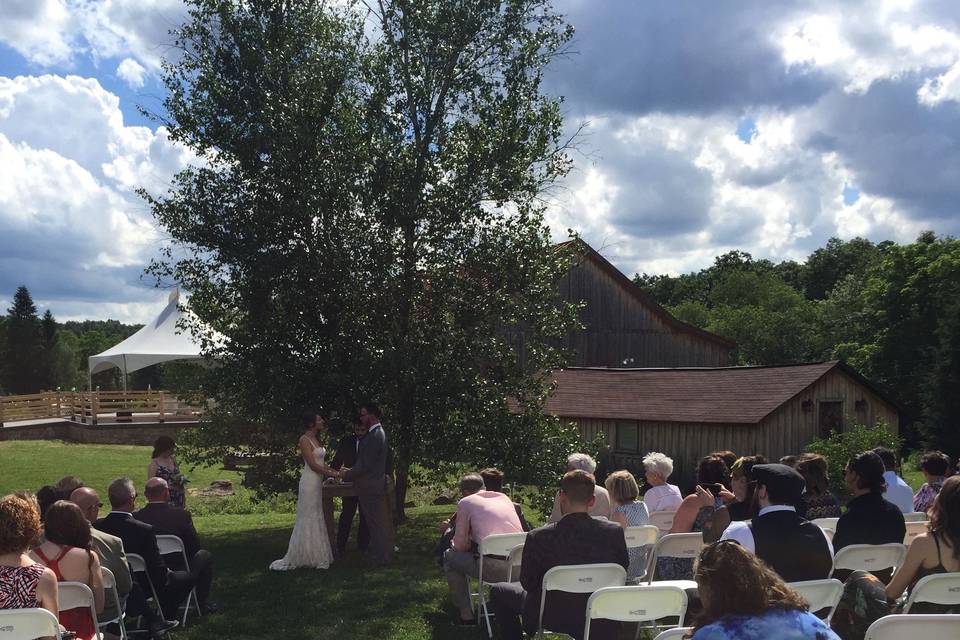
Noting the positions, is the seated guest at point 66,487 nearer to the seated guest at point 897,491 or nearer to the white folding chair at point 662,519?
the white folding chair at point 662,519

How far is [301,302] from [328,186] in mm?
1894

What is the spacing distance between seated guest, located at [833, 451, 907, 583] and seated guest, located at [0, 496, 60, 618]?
533cm

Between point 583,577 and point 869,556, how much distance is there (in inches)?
83.5

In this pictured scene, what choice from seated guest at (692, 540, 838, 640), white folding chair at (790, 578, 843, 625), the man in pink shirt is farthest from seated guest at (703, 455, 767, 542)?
seated guest at (692, 540, 838, 640)

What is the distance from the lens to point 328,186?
13.5 metres

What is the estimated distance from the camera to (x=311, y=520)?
10984 millimetres

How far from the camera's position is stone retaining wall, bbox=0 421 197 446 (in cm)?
4078

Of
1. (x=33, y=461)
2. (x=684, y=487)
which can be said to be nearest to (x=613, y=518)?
(x=684, y=487)

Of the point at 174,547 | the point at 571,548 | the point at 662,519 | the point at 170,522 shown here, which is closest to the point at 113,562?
the point at 174,547

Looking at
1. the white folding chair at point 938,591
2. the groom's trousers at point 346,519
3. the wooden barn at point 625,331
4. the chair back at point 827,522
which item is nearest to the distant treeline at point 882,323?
the wooden barn at point 625,331

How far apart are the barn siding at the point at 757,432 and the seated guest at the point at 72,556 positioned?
2332 centimetres

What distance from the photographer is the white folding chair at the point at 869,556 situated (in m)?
6.15

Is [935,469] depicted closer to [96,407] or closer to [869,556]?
[869,556]

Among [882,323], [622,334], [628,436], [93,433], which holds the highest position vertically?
[882,323]
